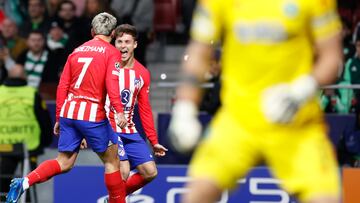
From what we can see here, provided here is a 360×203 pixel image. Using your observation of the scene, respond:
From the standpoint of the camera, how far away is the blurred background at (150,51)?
14727mm

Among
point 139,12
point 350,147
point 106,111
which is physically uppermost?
point 139,12

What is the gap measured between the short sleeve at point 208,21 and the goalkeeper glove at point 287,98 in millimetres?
435

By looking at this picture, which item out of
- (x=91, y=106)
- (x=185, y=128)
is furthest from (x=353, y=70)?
(x=185, y=128)

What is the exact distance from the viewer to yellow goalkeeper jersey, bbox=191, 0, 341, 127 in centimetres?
696

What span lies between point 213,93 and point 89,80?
12.0ft

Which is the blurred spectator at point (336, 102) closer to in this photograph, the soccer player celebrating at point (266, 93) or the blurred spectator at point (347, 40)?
the blurred spectator at point (347, 40)

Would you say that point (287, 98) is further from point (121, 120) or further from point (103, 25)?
point (103, 25)

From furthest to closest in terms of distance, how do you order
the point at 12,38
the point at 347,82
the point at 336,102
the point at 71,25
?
the point at 12,38
the point at 71,25
the point at 347,82
the point at 336,102

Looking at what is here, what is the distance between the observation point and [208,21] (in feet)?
23.0

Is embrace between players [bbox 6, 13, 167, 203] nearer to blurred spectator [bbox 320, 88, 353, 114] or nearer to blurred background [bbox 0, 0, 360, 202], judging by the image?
blurred background [bbox 0, 0, 360, 202]

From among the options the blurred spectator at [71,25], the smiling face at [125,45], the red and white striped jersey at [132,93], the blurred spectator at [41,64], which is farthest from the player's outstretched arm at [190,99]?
the blurred spectator at [41,64]

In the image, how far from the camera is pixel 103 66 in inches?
441

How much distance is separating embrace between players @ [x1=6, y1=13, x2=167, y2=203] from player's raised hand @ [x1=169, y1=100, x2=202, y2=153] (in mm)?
4187

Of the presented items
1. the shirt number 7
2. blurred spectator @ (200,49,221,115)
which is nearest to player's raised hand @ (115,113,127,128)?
the shirt number 7
